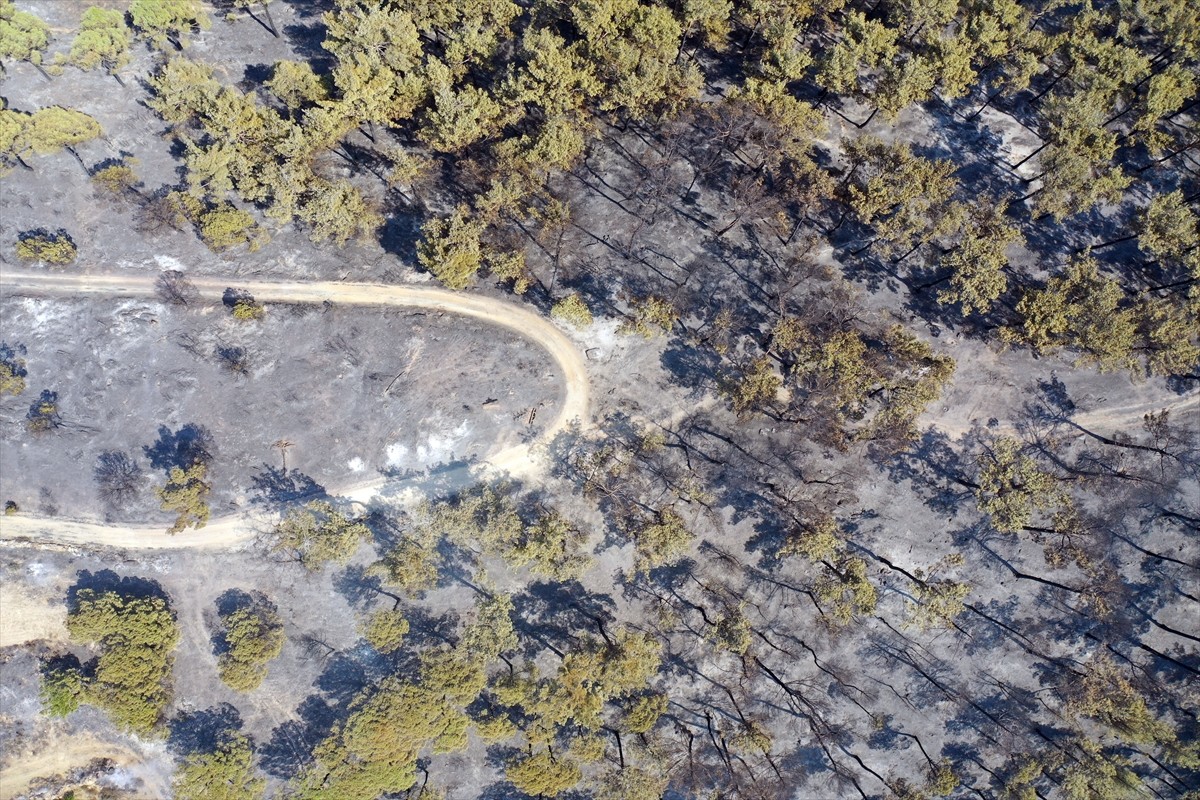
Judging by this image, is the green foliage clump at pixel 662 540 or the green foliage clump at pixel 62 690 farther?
the green foliage clump at pixel 62 690

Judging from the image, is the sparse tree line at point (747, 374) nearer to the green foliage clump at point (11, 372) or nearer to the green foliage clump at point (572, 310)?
the green foliage clump at point (11, 372)

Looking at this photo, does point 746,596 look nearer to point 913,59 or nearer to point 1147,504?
point 1147,504

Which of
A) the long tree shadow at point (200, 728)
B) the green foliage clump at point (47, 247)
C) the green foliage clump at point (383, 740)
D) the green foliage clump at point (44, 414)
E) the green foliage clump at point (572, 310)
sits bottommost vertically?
the long tree shadow at point (200, 728)

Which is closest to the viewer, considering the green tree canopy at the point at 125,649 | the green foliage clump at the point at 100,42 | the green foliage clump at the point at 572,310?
the green tree canopy at the point at 125,649

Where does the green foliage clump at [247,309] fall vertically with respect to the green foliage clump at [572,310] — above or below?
below

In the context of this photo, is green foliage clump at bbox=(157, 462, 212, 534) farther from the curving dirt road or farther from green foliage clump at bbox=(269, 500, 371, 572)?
green foliage clump at bbox=(269, 500, 371, 572)

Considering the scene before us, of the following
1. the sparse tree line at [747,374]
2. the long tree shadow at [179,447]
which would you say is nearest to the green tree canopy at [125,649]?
the sparse tree line at [747,374]
